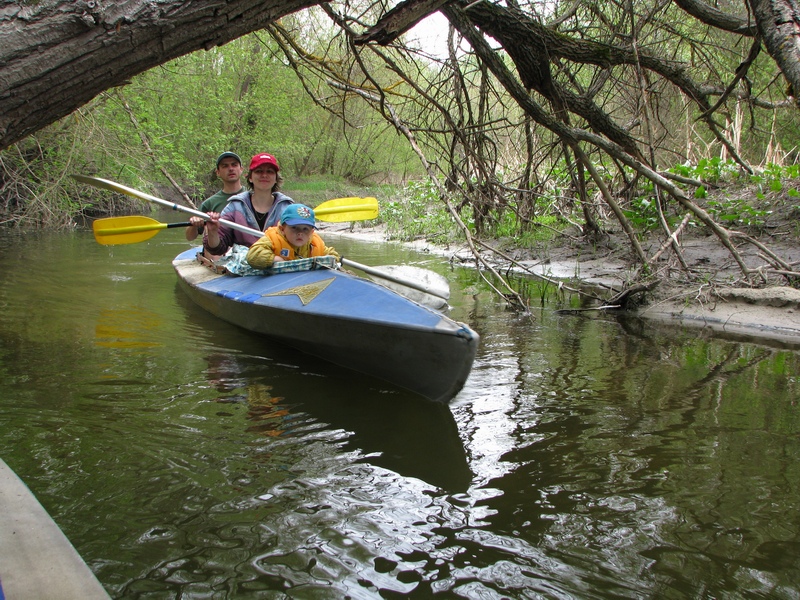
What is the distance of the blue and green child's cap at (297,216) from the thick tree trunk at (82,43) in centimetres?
241

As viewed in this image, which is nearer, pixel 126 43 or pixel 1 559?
pixel 1 559

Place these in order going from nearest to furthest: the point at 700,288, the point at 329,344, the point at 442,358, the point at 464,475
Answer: the point at 464,475 < the point at 442,358 < the point at 329,344 < the point at 700,288

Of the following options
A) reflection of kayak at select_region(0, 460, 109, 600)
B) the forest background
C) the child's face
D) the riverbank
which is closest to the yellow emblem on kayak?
the child's face

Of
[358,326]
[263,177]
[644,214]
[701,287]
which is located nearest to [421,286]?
[358,326]

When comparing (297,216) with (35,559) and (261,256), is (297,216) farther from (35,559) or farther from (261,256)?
(35,559)

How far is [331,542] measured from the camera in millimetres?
1956

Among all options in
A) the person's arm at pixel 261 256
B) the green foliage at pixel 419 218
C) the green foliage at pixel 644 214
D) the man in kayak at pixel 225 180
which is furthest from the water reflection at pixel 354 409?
the green foliage at pixel 419 218

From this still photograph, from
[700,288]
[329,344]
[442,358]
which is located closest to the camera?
[442,358]

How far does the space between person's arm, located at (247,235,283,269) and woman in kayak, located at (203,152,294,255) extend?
0.95 metres

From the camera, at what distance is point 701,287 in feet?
16.5

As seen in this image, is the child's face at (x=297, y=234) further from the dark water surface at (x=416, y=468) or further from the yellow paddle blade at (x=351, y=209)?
the yellow paddle blade at (x=351, y=209)

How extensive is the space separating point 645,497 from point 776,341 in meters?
2.70

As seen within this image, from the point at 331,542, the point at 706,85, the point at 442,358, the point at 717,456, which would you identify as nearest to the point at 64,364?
the point at 442,358

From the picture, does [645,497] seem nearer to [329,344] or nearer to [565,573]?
[565,573]
